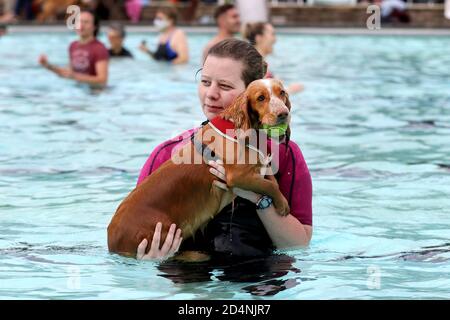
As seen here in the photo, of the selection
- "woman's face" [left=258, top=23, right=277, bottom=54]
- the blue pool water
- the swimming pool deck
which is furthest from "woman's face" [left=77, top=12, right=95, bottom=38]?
the swimming pool deck

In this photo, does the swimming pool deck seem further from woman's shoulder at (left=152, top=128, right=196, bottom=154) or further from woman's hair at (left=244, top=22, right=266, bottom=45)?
woman's shoulder at (left=152, top=128, right=196, bottom=154)

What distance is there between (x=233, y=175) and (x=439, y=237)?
2.29 meters

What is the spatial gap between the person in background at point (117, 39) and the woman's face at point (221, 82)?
13862mm

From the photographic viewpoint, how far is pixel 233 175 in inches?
191

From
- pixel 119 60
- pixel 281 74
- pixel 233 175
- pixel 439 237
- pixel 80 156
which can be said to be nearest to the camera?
pixel 233 175

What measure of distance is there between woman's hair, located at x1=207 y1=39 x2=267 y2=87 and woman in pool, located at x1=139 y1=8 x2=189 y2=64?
13.6 metres

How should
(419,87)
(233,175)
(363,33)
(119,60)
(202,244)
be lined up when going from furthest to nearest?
(363,33) < (119,60) < (419,87) < (202,244) < (233,175)

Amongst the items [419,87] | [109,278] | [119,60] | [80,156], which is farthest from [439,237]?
[119,60]

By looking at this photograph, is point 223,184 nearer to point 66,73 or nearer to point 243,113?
point 243,113

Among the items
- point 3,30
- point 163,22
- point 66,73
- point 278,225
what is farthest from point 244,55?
point 3,30

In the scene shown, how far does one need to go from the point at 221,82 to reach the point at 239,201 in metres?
0.63

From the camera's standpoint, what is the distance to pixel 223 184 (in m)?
4.94

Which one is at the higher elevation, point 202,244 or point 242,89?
point 242,89

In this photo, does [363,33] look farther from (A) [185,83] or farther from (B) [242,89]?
(B) [242,89]
